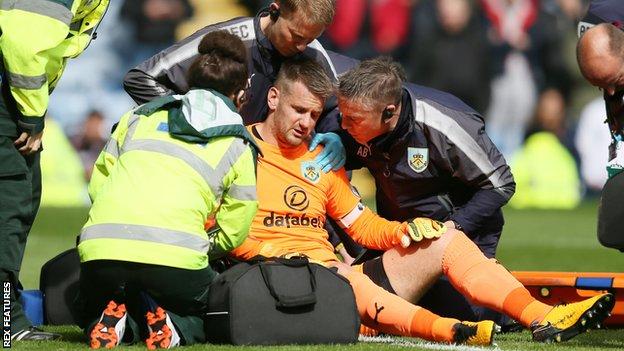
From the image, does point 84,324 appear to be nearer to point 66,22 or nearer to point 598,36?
point 66,22

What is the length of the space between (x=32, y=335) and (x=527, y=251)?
6.67m

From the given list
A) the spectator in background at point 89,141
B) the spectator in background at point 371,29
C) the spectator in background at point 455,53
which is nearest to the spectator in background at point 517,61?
the spectator in background at point 455,53

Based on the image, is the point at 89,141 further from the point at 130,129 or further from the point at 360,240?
the point at 130,129

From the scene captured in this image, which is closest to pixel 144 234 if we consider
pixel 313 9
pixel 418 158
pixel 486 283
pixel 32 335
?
pixel 32 335

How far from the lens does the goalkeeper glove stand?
19.6 feet

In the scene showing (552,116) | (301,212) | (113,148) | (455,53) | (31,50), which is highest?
(31,50)

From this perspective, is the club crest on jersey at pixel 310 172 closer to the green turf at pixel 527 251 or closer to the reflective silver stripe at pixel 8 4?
the green turf at pixel 527 251

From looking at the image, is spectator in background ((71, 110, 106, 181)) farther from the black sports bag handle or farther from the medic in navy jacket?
the black sports bag handle

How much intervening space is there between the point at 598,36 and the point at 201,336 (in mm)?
2096

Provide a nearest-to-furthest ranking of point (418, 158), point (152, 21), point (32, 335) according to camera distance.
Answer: point (32, 335) → point (418, 158) → point (152, 21)

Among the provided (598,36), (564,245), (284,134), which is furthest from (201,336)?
(564,245)

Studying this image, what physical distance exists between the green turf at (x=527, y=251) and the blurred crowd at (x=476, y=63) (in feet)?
2.55

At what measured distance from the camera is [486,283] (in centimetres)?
585

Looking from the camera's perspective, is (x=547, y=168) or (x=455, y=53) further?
(x=455, y=53)
